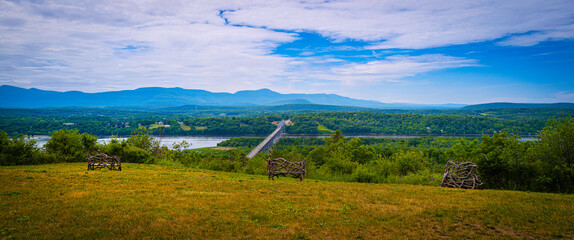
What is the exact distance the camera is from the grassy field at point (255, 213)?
782cm

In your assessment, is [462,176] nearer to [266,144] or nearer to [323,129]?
[266,144]

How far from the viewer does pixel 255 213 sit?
9703 mm

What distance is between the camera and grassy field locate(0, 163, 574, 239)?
7.82 m

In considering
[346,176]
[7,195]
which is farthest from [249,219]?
[346,176]

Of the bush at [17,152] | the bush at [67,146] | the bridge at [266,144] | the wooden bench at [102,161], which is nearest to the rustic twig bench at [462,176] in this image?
the wooden bench at [102,161]

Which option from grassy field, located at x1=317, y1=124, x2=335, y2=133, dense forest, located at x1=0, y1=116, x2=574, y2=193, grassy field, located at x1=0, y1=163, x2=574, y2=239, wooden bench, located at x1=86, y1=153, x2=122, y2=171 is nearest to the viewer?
grassy field, located at x1=0, y1=163, x2=574, y2=239

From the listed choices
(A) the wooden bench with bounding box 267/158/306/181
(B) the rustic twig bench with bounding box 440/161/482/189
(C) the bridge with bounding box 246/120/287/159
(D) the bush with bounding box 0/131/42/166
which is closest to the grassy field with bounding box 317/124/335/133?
(C) the bridge with bounding box 246/120/287/159

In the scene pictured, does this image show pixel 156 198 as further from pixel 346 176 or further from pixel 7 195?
pixel 346 176

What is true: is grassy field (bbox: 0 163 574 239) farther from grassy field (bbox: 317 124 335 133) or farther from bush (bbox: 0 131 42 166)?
grassy field (bbox: 317 124 335 133)

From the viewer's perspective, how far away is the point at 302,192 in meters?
13.9

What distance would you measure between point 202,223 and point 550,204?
527 inches

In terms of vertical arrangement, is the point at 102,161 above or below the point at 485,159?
below

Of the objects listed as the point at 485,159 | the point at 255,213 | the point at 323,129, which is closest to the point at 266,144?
the point at 323,129

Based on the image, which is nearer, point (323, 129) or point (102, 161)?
point (102, 161)
